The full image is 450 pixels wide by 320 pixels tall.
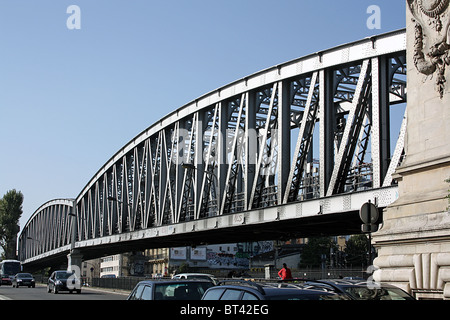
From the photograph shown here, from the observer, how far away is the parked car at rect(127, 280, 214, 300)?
1283 centimetres

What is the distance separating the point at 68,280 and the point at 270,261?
8248 centimetres

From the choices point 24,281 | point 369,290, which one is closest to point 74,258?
point 24,281

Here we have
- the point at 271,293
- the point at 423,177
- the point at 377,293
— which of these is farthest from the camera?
the point at 423,177

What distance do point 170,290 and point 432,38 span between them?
401 inches

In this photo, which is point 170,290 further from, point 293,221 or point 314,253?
point 314,253

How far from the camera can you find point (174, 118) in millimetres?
44625

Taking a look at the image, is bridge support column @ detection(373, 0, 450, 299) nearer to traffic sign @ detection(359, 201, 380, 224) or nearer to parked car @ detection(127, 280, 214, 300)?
traffic sign @ detection(359, 201, 380, 224)

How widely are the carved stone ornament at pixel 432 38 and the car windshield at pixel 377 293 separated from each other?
814cm

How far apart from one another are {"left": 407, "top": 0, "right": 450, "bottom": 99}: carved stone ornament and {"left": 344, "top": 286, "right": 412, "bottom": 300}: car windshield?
26.7 ft

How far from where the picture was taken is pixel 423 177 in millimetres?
16828

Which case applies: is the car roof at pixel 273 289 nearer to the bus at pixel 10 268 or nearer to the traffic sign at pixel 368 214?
the traffic sign at pixel 368 214

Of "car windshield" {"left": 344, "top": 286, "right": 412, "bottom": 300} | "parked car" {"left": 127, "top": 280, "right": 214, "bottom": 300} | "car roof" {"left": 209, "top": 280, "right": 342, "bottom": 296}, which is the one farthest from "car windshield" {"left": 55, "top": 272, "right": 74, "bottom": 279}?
"car roof" {"left": 209, "top": 280, "right": 342, "bottom": 296}

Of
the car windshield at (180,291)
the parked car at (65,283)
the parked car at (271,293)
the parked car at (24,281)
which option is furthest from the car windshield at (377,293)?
the parked car at (24,281)

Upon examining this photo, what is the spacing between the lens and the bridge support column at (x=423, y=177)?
15.2 metres
